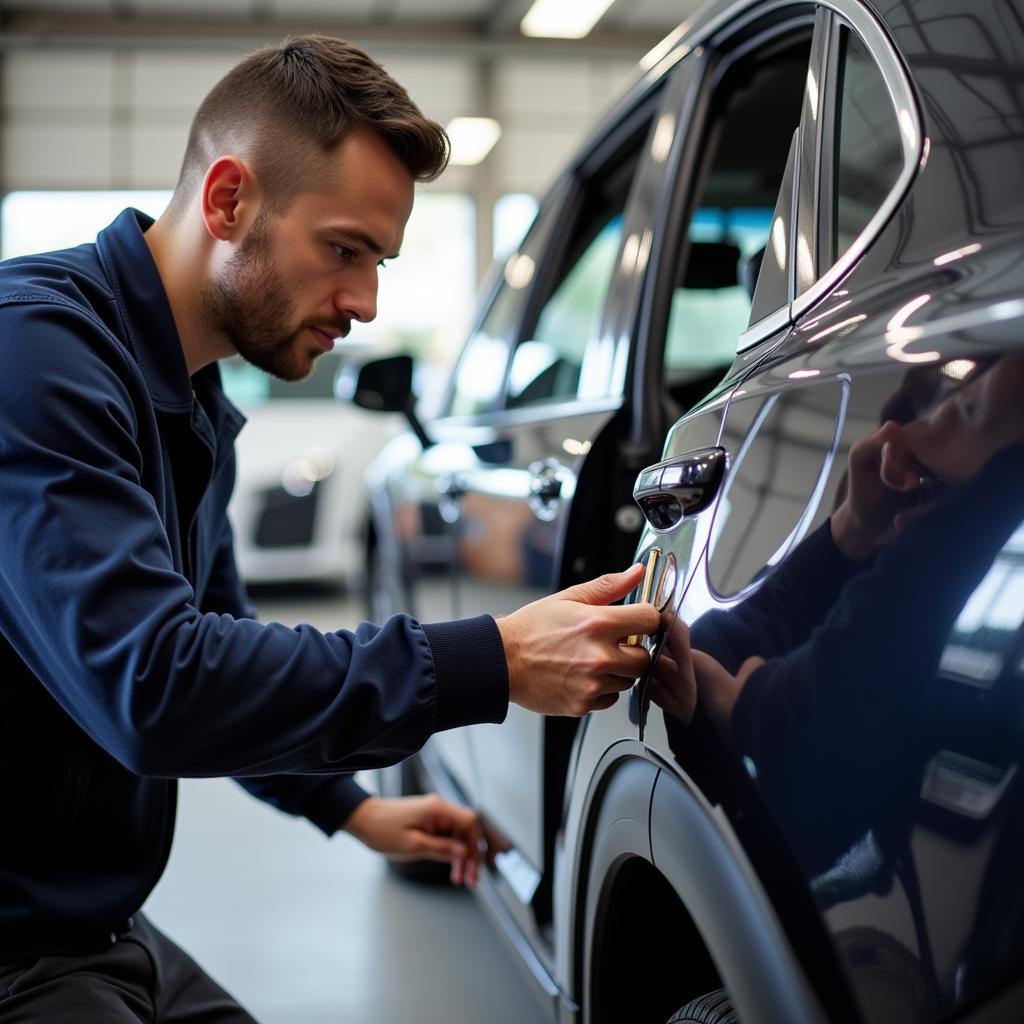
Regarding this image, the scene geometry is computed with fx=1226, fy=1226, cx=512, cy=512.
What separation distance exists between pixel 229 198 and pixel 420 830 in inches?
34.3

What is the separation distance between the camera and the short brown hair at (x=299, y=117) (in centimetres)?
129

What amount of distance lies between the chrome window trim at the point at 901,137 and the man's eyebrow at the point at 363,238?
0.49 m

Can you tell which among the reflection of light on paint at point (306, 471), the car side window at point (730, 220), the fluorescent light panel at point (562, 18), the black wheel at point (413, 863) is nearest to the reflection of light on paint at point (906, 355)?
the car side window at point (730, 220)

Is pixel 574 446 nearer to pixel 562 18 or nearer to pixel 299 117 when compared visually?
pixel 299 117

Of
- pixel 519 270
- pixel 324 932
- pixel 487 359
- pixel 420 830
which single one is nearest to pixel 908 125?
pixel 420 830

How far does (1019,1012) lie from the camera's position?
0.63 m

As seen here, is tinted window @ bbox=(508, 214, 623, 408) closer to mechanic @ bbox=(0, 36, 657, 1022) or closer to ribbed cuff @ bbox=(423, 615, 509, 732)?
mechanic @ bbox=(0, 36, 657, 1022)

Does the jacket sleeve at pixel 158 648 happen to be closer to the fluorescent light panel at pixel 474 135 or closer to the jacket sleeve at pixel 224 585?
the jacket sleeve at pixel 224 585

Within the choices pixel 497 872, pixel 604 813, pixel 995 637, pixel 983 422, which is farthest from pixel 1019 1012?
pixel 497 872

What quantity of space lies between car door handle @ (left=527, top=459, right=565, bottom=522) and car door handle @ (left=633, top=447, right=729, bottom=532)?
48 cm

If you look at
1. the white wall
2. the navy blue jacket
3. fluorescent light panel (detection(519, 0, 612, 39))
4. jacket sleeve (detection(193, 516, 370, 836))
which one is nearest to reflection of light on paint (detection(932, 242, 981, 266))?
the navy blue jacket

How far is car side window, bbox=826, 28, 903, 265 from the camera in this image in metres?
0.97

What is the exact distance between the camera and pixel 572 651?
3.53ft

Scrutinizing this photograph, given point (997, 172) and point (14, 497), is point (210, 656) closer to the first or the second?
point (14, 497)
